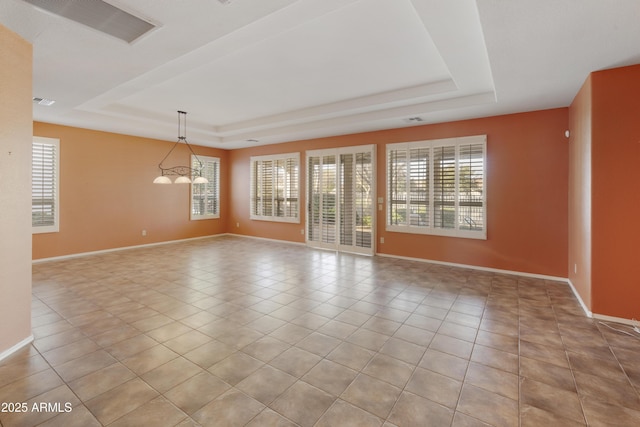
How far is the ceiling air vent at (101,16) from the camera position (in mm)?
2065

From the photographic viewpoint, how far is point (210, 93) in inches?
184

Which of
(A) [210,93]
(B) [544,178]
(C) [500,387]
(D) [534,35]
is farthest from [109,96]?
(B) [544,178]

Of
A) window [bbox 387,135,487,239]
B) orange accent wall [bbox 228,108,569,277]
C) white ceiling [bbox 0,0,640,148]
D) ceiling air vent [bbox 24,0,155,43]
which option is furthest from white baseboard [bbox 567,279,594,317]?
ceiling air vent [bbox 24,0,155,43]

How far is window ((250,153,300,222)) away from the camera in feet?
25.1

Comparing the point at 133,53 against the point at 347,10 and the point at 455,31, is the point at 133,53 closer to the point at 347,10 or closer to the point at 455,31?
the point at 347,10

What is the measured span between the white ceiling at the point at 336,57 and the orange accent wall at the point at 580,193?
11.4 inches

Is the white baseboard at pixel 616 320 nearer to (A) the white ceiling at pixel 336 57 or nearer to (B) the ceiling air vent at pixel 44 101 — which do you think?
(A) the white ceiling at pixel 336 57

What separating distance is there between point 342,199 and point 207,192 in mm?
4243

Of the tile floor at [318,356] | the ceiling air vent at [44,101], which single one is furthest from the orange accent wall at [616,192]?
the ceiling air vent at [44,101]

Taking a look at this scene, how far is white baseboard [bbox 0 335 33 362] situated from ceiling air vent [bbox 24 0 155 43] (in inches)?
107

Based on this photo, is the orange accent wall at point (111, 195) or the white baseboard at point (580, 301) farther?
the orange accent wall at point (111, 195)

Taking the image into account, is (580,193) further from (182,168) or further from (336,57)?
(182,168)

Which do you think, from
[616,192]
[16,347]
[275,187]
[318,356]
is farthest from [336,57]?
[275,187]

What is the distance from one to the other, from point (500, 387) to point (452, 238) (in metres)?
3.63
